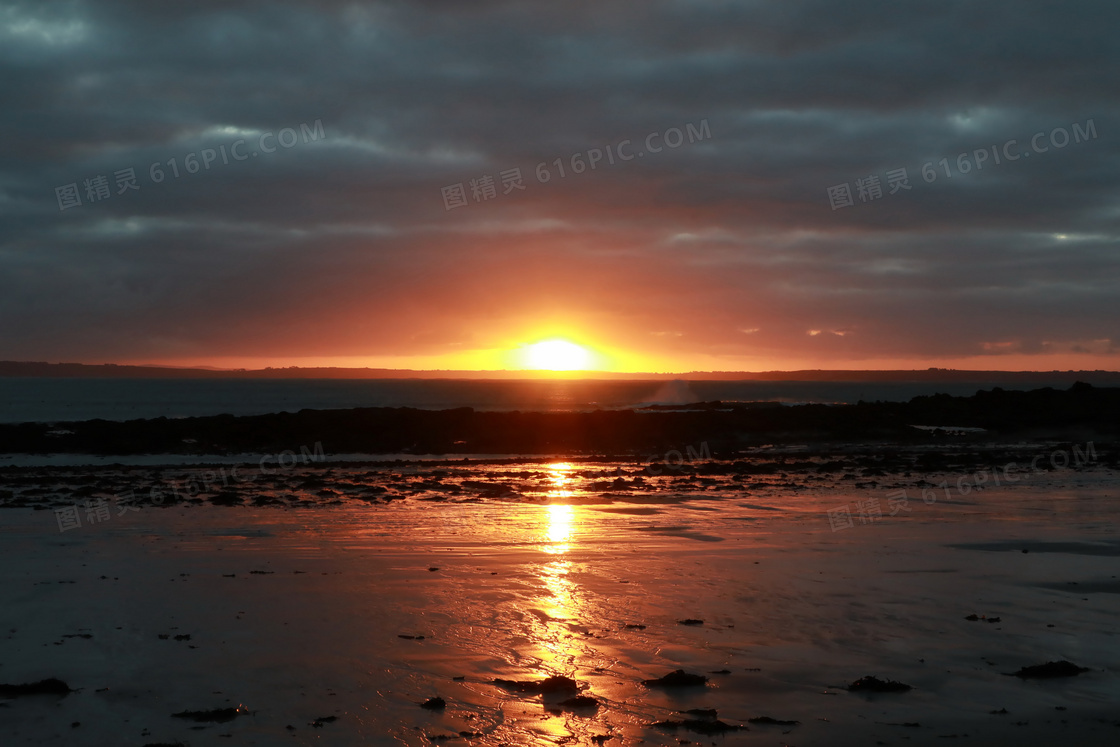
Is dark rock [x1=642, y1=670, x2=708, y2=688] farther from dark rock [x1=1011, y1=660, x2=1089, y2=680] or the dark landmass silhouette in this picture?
the dark landmass silhouette

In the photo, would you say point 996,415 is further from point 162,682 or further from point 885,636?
point 162,682

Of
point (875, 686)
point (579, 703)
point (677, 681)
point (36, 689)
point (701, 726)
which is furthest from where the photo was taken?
point (677, 681)

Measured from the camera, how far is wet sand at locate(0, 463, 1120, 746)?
6508 mm

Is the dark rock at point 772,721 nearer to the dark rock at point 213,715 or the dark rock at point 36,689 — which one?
the dark rock at point 213,715

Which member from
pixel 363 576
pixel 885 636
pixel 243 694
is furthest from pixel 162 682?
pixel 885 636

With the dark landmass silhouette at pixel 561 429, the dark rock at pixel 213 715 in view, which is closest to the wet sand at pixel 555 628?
the dark rock at pixel 213 715

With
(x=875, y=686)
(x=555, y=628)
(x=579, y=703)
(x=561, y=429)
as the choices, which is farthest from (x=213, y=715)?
(x=561, y=429)

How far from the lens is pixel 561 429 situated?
42.8 m

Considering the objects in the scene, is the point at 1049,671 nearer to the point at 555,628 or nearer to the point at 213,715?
the point at 555,628

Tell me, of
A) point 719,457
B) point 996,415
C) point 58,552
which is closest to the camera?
point 58,552

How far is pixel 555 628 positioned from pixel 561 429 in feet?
111

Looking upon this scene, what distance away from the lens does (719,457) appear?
32.3m

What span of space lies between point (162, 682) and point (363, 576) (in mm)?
4185

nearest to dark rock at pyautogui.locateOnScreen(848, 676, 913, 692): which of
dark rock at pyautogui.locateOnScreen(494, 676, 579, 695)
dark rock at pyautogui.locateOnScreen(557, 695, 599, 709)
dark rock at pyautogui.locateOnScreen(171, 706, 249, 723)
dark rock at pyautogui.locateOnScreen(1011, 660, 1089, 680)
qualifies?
dark rock at pyautogui.locateOnScreen(1011, 660, 1089, 680)
